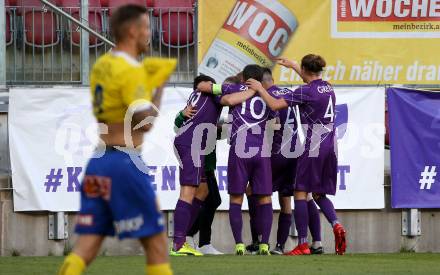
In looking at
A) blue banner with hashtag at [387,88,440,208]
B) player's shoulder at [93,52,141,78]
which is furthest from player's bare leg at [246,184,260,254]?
player's shoulder at [93,52,141,78]

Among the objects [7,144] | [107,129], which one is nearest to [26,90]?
[7,144]

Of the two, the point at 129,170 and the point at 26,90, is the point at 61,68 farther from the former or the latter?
the point at 129,170

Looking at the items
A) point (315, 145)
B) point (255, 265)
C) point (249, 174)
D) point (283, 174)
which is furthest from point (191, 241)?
point (255, 265)

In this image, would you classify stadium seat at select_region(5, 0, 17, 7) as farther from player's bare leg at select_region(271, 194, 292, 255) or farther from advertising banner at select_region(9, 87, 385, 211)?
player's bare leg at select_region(271, 194, 292, 255)

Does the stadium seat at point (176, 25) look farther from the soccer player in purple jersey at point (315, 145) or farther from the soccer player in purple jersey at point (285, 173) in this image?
the soccer player in purple jersey at point (315, 145)

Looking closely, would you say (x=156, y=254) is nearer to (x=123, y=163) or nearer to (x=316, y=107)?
(x=123, y=163)

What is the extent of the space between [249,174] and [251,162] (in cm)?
16

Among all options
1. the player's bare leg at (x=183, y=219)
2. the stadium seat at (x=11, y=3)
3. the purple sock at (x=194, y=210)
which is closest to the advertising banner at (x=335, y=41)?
the purple sock at (x=194, y=210)

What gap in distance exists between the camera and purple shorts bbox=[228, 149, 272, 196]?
40.4 feet

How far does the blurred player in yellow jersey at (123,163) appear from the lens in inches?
257

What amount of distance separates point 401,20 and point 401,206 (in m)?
2.53

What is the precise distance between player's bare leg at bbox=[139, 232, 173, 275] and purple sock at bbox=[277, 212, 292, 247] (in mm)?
6313

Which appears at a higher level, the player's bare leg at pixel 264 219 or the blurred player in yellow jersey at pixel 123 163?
the blurred player in yellow jersey at pixel 123 163

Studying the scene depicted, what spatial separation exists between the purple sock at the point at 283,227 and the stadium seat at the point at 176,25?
3398mm
